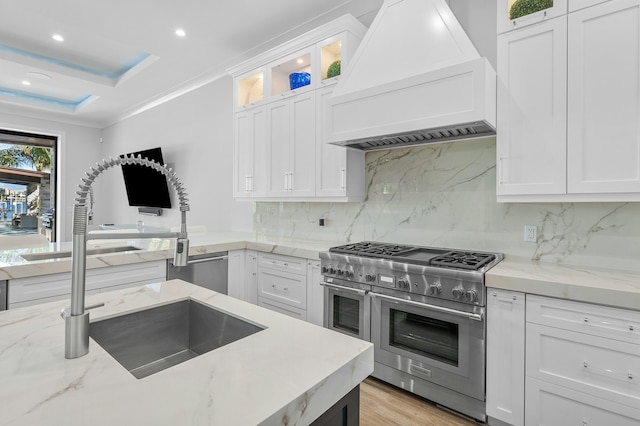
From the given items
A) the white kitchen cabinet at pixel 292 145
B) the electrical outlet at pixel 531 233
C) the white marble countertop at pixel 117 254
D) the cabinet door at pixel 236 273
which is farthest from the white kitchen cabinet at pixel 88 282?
the electrical outlet at pixel 531 233

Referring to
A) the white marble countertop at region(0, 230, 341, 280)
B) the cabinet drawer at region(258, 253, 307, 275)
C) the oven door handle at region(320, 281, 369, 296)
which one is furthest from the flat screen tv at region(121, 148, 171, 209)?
the oven door handle at region(320, 281, 369, 296)

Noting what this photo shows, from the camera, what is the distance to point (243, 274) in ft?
10.8

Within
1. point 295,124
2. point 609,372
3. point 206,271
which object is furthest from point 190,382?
point 295,124

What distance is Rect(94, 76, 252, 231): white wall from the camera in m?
4.35

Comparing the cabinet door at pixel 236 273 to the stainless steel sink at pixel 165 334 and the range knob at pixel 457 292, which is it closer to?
the stainless steel sink at pixel 165 334

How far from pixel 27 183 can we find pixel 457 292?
7.48 metres

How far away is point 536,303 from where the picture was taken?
5.72 feet

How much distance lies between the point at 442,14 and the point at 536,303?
5.82 feet

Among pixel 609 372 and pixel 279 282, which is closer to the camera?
pixel 609 372

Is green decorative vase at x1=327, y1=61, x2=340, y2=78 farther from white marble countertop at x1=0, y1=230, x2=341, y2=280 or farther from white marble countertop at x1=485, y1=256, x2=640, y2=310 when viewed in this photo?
white marble countertop at x1=485, y1=256, x2=640, y2=310

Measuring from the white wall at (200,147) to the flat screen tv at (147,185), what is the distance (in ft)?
0.50

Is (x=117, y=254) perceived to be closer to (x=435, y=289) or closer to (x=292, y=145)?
(x=292, y=145)

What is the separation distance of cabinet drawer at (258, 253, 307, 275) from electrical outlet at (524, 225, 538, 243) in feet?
5.20

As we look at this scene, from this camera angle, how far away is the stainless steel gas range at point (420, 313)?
75.8 inches
